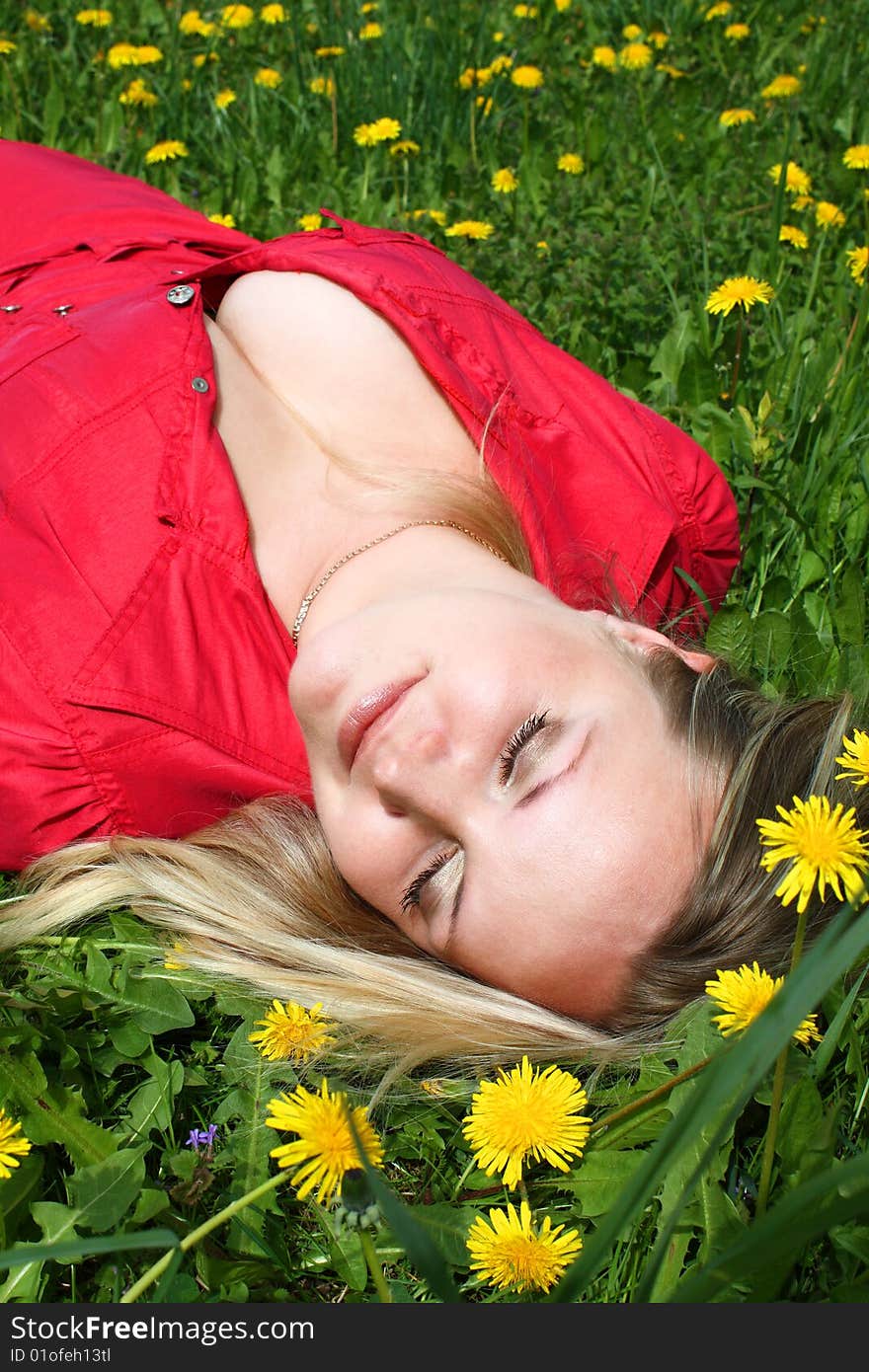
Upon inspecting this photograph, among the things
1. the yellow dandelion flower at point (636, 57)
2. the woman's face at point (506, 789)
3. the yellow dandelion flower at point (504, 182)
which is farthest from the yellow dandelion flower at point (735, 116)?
the woman's face at point (506, 789)

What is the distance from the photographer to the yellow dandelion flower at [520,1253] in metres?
1.30

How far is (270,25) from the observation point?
4219mm

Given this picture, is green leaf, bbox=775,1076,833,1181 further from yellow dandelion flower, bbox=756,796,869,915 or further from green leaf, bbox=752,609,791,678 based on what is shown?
green leaf, bbox=752,609,791,678

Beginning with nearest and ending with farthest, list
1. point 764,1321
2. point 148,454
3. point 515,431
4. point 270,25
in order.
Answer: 1. point 764,1321
2. point 148,454
3. point 515,431
4. point 270,25

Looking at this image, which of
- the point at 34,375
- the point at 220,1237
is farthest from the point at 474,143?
the point at 220,1237

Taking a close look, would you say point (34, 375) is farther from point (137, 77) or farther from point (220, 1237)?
point (137, 77)

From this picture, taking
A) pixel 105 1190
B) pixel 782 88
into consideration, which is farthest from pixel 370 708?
pixel 782 88

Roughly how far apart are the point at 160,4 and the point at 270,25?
1.43ft

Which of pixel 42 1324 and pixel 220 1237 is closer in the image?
pixel 42 1324

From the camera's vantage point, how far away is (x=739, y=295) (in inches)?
102

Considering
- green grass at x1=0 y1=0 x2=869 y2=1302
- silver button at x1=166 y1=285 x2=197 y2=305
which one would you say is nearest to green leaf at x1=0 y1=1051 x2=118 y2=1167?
green grass at x1=0 y1=0 x2=869 y2=1302

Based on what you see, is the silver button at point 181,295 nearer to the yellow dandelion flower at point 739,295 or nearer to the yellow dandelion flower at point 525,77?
the yellow dandelion flower at point 739,295

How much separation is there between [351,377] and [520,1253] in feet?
5.28

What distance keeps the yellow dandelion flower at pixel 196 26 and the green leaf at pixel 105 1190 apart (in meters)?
3.71
